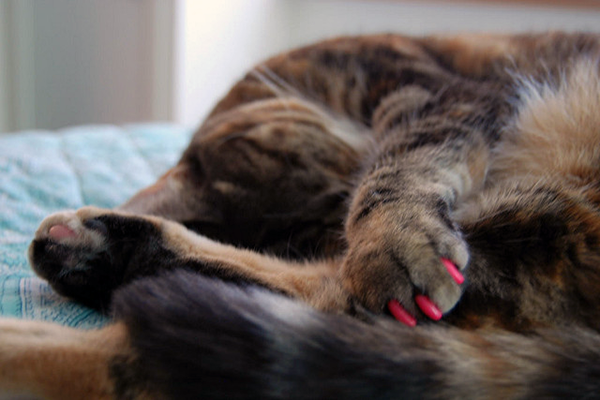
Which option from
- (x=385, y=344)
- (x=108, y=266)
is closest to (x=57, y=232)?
(x=108, y=266)

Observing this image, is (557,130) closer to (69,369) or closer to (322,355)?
(322,355)

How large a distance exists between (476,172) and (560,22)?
5.30ft

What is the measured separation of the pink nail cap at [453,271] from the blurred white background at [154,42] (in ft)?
5.89

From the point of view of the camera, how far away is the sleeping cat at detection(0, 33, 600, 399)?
462 mm

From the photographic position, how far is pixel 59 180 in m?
1.28

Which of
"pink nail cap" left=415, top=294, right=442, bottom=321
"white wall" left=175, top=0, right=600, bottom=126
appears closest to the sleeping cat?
"pink nail cap" left=415, top=294, right=442, bottom=321

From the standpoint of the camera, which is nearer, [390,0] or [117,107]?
[390,0]

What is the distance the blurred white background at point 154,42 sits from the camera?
7.65 feet

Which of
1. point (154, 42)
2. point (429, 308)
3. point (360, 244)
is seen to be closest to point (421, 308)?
point (429, 308)

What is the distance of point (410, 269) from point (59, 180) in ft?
3.23

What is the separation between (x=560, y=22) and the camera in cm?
212

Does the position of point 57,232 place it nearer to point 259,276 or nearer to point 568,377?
point 259,276

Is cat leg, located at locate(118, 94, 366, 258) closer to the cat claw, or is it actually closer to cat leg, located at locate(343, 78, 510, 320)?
cat leg, located at locate(343, 78, 510, 320)

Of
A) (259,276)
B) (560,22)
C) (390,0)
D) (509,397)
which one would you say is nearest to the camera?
(509,397)
